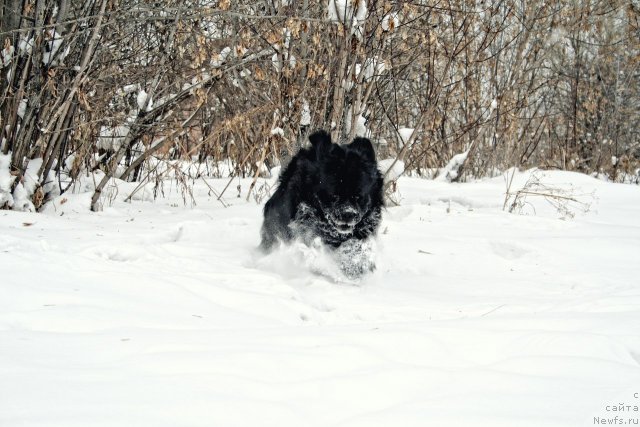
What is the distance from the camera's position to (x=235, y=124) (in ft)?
23.6

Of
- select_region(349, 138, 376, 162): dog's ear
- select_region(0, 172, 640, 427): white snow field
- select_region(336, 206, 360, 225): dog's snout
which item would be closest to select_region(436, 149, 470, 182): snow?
select_region(0, 172, 640, 427): white snow field

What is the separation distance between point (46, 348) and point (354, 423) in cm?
121

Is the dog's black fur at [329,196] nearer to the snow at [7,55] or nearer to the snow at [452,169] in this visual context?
the snow at [7,55]

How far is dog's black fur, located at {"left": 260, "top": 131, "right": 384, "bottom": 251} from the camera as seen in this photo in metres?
4.85

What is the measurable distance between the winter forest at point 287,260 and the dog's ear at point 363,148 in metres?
0.02

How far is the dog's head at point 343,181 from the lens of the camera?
4.82m

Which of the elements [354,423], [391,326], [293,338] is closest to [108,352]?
[293,338]

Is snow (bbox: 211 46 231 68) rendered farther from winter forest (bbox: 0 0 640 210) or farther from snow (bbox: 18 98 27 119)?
snow (bbox: 18 98 27 119)

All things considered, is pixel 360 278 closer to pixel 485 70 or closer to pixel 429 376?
pixel 429 376

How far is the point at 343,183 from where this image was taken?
4836mm

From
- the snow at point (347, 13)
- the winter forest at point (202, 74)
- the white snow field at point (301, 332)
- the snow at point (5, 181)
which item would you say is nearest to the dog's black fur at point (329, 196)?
the white snow field at point (301, 332)

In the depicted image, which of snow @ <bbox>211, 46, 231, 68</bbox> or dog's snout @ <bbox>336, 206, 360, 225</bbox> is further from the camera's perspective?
snow @ <bbox>211, 46, 231, 68</bbox>

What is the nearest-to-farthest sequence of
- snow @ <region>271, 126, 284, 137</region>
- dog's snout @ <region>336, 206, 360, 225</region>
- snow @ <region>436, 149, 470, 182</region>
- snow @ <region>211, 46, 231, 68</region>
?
dog's snout @ <region>336, 206, 360, 225</region>
snow @ <region>211, 46, 231, 68</region>
snow @ <region>271, 126, 284, 137</region>
snow @ <region>436, 149, 470, 182</region>

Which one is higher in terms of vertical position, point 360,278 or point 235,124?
point 235,124
